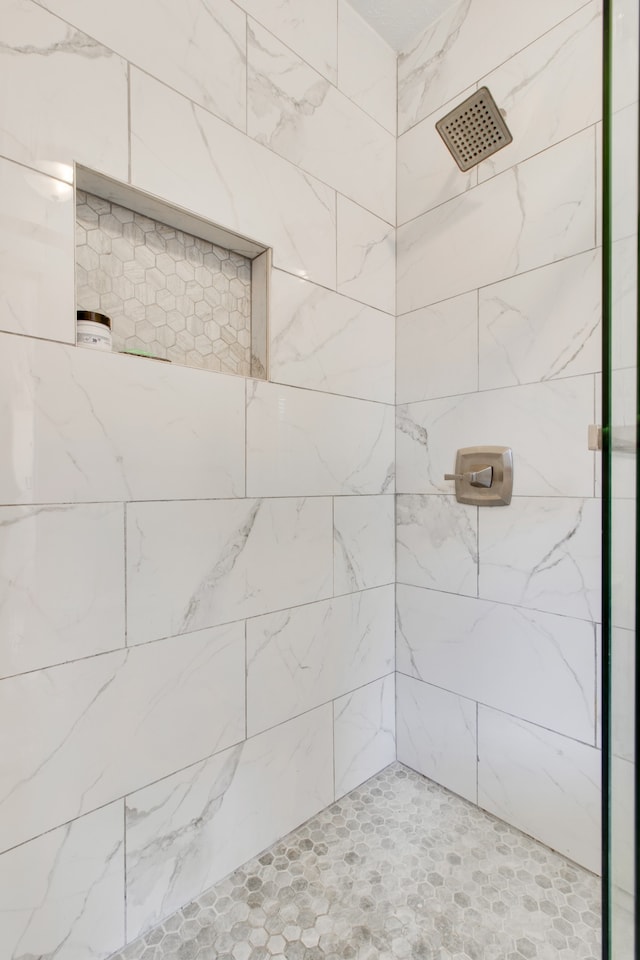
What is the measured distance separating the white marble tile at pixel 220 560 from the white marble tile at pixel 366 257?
0.68m

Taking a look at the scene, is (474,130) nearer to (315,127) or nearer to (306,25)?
(315,127)

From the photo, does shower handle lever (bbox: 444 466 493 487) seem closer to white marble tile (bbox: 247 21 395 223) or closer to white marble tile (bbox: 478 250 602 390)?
white marble tile (bbox: 478 250 602 390)

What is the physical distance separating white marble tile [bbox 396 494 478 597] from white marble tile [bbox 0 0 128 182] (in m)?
1.16

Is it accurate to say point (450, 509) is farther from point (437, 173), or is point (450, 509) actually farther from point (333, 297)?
point (437, 173)

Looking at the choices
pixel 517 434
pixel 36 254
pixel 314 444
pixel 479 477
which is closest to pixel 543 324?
pixel 517 434

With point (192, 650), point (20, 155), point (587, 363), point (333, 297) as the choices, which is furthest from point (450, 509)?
point (20, 155)

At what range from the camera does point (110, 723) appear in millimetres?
890

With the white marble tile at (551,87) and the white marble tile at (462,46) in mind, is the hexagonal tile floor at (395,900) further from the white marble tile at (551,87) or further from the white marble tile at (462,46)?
the white marble tile at (462,46)

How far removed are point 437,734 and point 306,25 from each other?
2106 millimetres

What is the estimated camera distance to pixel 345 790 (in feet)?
4.44

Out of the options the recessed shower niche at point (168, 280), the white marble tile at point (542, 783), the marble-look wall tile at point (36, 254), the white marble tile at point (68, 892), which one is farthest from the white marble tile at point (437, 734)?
the marble-look wall tile at point (36, 254)

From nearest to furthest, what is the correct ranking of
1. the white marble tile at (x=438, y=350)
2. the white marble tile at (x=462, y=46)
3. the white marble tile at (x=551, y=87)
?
the white marble tile at (x=551, y=87) → the white marble tile at (x=462, y=46) → the white marble tile at (x=438, y=350)

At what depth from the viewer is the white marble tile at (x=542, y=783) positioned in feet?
3.51

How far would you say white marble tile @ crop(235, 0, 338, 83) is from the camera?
1.13 metres
